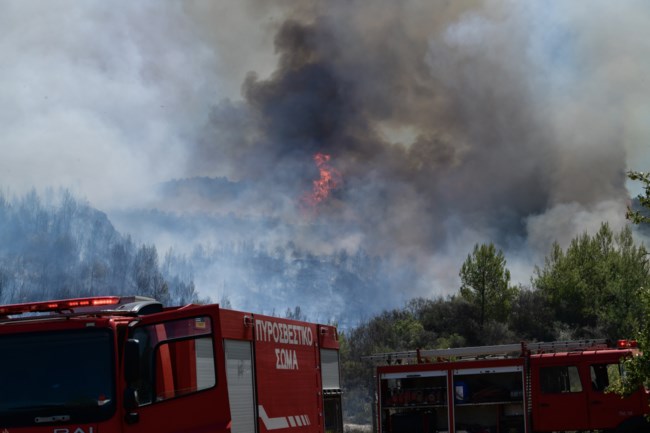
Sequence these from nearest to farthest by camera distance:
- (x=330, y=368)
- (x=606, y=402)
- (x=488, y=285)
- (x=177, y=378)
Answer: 1. (x=177, y=378)
2. (x=330, y=368)
3. (x=606, y=402)
4. (x=488, y=285)

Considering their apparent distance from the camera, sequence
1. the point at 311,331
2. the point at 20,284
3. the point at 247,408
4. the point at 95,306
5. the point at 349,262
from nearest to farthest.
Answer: the point at 95,306 → the point at 247,408 → the point at 311,331 → the point at 20,284 → the point at 349,262

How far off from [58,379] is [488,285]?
6889cm

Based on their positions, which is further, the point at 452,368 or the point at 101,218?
the point at 101,218

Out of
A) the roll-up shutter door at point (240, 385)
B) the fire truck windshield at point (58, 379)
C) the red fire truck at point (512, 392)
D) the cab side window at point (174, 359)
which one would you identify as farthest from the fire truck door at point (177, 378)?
the red fire truck at point (512, 392)

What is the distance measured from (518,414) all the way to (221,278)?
10243cm

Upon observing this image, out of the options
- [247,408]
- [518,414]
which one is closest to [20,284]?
[518,414]

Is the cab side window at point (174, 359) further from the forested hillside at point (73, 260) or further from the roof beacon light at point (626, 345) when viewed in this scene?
the forested hillside at point (73, 260)

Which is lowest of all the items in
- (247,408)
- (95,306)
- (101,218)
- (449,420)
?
(449,420)

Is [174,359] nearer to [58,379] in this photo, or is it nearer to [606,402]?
[58,379]

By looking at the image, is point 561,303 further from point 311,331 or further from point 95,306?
point 95,306

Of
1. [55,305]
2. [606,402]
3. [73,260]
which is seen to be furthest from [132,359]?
[73,260]

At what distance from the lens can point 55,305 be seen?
10.2 m

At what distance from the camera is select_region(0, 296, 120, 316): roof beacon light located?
10.2 metres

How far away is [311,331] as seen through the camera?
579 inches
